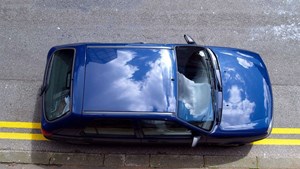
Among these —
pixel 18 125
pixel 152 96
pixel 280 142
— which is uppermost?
pixel 152 96

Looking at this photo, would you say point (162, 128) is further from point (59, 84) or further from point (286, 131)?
point (286, 131)

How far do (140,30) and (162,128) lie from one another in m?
2.79

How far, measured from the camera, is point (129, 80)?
18.1 feet

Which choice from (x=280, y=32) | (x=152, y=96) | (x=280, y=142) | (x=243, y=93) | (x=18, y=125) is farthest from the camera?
(x=280, y=32)

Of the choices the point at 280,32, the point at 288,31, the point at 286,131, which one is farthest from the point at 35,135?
the point at 288,31

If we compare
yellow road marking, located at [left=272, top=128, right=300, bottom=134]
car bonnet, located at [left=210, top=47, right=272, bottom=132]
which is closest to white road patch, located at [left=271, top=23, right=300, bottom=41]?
car bonnet, located at [left=210, top=47, right=272, bottom=132]

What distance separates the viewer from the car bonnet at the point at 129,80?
5.34 m

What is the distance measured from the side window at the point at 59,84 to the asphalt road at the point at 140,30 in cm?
110

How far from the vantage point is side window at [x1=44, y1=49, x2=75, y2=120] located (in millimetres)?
5680

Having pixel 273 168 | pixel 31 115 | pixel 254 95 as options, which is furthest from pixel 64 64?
pixel 273 168

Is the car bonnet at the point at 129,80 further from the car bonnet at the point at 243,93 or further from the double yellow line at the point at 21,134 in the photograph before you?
the double yellow line at the point at 21,134

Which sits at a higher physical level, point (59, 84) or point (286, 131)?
point (59, 84)

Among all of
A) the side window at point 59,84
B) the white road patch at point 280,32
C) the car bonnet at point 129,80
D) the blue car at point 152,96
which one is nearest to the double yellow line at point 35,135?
the blue car at point 152,96

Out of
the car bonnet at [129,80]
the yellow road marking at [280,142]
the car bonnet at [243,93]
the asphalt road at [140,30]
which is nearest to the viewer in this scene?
the car bonnet at [129,80]
